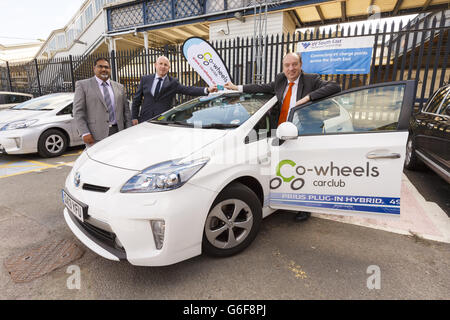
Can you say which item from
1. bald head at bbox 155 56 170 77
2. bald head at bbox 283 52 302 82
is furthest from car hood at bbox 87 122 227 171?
bald head at bbox 155 56 170 77

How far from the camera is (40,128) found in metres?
5.36

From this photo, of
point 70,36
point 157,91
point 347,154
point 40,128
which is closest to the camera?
point 347,154

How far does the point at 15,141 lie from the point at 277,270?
5.39 metres

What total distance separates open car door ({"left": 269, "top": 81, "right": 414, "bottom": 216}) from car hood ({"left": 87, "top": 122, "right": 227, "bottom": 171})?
71 cm

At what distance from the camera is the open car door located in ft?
7.39

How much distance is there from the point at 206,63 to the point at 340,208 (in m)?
3.55

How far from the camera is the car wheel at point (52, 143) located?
5441 mm

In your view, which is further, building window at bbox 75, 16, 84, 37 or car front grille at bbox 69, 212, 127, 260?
building window at bbox 75, 16, 84, 37

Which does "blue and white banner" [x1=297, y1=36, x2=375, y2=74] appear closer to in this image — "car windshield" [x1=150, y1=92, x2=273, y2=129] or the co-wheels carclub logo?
"car windshield" [x1=150, y1=92, x2=273, y2=129]

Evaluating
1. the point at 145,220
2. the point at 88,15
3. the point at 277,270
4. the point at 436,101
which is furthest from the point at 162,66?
the point at 88,15

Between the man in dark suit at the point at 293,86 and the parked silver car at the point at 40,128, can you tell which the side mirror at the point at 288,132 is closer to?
the man in dark suit at the point at 293,86

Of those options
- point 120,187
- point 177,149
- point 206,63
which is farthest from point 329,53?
point 120,187

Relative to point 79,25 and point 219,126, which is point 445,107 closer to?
point 219,126

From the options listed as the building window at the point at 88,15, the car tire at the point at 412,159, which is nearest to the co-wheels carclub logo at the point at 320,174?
the car tire at the point at 412,159
